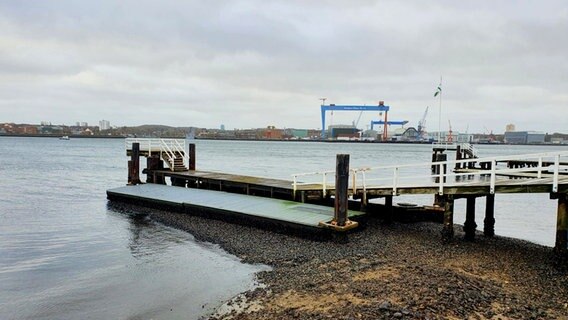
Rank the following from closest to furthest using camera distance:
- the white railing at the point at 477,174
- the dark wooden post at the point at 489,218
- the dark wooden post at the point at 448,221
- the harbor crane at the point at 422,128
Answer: the white railing at the point at 477,174 < the dark wooden post at the point at 448,221 < the dark wooden post at the point at 489,218 < the harbor crane at the point at 422,128

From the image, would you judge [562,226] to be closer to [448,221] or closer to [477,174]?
[448,221]

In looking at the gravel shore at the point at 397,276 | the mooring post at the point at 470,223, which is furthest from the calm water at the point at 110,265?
the mooring post at the point at 470,223

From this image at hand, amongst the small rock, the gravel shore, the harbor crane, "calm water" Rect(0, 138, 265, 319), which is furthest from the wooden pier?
the harbor crane

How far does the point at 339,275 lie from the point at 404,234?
494 centimetres

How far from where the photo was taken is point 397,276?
898 centimetres

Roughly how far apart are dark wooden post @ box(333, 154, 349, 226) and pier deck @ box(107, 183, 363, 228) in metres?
0.55

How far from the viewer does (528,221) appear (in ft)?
64.1

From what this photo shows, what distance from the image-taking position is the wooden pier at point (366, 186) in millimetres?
10727

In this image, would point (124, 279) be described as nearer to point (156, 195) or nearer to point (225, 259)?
point (225, 259)

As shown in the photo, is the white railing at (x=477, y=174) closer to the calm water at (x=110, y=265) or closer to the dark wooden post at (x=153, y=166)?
the calm water at (x=110, y=265)

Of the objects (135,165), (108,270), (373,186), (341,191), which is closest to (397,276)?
(341,191)

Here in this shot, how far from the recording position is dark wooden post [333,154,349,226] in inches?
498

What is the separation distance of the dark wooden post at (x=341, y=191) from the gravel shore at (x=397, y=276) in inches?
28.1

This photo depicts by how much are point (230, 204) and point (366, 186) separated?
542cm
